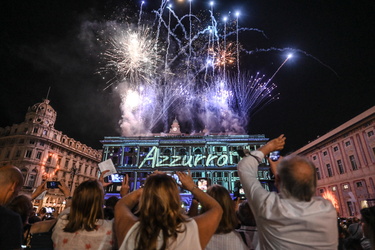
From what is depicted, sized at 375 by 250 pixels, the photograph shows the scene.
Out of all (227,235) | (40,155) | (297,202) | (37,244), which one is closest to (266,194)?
(297,202)

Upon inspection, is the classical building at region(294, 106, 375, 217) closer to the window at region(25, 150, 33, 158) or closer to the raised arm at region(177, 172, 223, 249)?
the raised arm at region(177, 172, 223, 249)

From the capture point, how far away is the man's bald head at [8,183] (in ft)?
6.92

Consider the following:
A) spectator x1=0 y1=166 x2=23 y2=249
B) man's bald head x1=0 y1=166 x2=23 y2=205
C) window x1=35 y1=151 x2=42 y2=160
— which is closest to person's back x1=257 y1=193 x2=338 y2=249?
spectator x1=0 y1=166 x2=23 y2=249

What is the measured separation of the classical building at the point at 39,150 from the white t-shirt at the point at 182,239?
159 feet

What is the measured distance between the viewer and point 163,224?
158cm

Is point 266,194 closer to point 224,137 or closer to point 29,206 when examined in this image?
point 29,206

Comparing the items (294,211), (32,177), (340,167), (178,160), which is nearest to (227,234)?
(294,211)

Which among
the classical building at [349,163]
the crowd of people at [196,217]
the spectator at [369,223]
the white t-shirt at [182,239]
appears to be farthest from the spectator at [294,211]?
the classical building at [349,163]

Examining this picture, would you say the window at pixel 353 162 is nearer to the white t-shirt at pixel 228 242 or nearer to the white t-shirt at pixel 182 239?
the white t-shirt at pixel 228 242

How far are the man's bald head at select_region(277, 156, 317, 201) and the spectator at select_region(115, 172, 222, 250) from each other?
71cm

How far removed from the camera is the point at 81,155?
60.1 metres

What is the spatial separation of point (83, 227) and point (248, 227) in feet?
7.61

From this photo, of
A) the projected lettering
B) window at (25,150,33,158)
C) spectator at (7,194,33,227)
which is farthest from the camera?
window at (25,150,33,158)

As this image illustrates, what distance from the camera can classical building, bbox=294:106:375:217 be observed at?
26.7 metres
